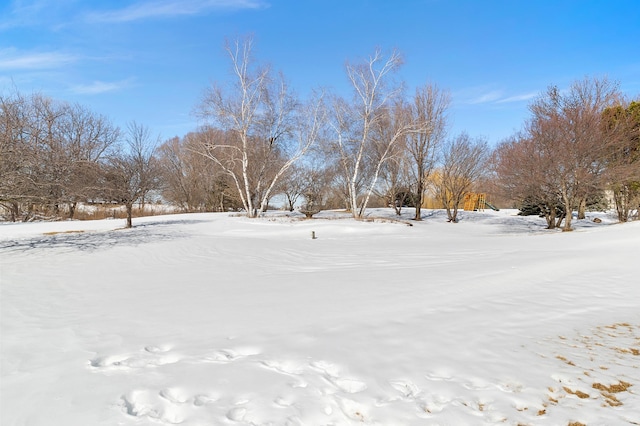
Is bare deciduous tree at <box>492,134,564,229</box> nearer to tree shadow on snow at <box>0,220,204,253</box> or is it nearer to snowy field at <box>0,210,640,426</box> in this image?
snowy field at <box>0,210,640,426</box>

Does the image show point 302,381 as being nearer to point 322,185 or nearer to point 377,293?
point 377,293

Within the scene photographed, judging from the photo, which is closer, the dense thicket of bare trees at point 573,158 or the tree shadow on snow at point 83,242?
the tree shadow on snow at point 83,242

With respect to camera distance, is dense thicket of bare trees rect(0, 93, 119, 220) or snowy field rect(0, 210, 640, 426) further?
dense thicket of bare trees rect(0, 93, 119, 220)

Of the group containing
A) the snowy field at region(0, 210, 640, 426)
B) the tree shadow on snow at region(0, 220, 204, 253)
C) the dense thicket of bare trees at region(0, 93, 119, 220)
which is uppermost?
the dense thicket of bare trees at region(0, 93, 119, 220)

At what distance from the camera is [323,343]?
13.0ft

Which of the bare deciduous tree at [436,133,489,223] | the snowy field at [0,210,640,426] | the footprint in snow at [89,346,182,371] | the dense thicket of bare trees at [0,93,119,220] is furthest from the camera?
the bare deciduous tree at [436,133,489,223]

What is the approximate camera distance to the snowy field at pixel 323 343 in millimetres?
2666

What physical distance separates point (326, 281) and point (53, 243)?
11.5 m

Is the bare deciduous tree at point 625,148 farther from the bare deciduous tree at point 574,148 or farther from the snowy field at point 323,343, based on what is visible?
the snowy field at point 323,343

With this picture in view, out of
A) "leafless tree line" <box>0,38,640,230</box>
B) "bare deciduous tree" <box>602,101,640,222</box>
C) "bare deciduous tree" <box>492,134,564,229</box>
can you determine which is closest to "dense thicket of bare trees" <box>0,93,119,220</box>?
"leafless tree line" <box>0,38,640,230</box>

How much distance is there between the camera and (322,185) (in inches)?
1344

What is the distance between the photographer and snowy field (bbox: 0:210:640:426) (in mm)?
2666

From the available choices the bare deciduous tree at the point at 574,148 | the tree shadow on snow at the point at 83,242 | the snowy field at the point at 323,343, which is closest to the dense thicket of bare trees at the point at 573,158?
the bare deciduous tree at the point at 574,148

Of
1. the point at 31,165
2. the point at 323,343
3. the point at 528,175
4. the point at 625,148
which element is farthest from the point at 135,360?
the point at 625,148
